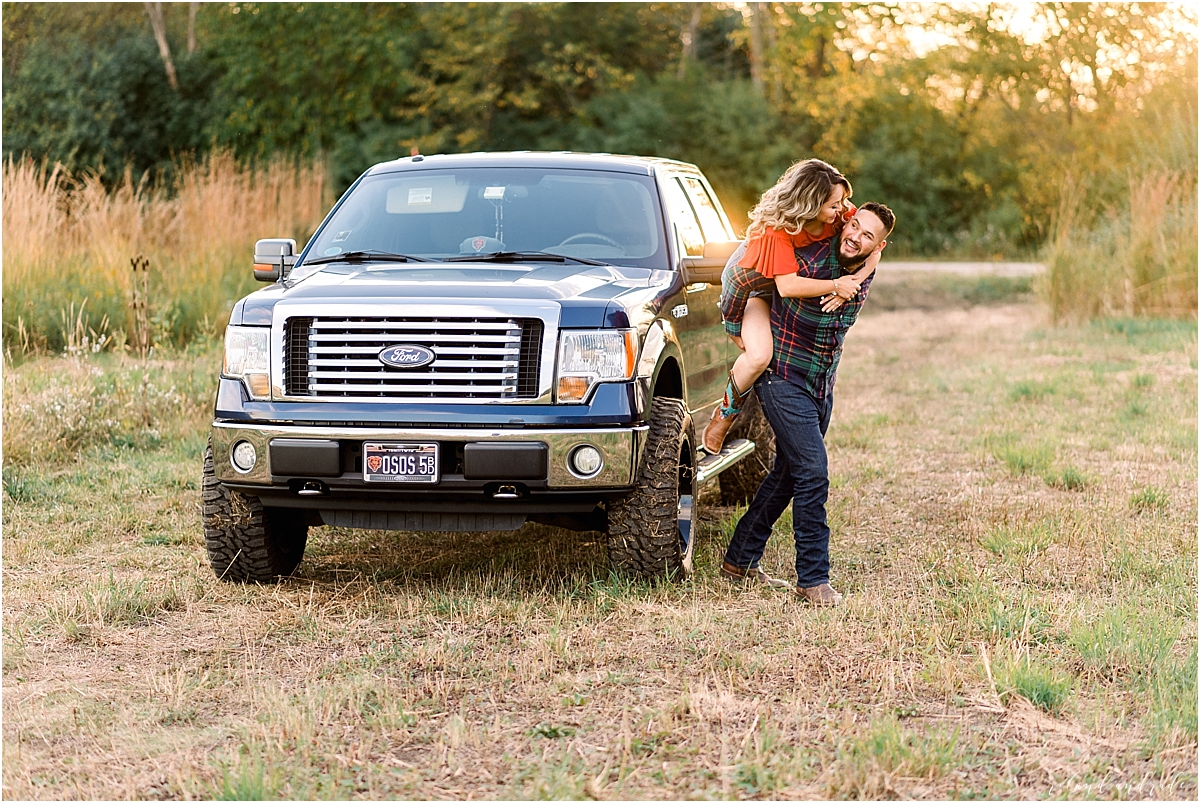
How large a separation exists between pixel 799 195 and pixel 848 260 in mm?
364

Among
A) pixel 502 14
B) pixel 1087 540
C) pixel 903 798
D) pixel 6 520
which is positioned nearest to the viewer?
pixel 903 798

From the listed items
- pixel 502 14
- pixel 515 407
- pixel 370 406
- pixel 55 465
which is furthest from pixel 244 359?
pixel 502 14

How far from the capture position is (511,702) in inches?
179

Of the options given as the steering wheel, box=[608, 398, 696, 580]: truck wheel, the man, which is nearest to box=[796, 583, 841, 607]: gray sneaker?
the man

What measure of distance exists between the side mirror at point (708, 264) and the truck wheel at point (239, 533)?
2.06 m

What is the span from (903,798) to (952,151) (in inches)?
1431

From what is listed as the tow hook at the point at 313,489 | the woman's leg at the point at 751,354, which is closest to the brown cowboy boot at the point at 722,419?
the woman's leg at the point at 751,354

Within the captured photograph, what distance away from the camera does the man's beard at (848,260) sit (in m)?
5.79

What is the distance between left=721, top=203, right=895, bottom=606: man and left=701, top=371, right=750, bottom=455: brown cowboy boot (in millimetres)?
160

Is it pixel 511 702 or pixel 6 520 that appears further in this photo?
pixel 6 520

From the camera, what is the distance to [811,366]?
5.83m

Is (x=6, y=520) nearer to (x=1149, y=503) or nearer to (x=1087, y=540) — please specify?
(x=1087, y=540)

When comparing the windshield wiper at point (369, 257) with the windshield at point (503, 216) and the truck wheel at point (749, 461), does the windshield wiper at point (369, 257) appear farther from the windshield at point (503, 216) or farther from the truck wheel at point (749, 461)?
the truck wheel at point (749, 461)

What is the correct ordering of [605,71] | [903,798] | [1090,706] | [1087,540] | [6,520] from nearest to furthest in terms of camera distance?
[903,798]
[1090,706]
[1087,540]
[6,520]
[605,71]
